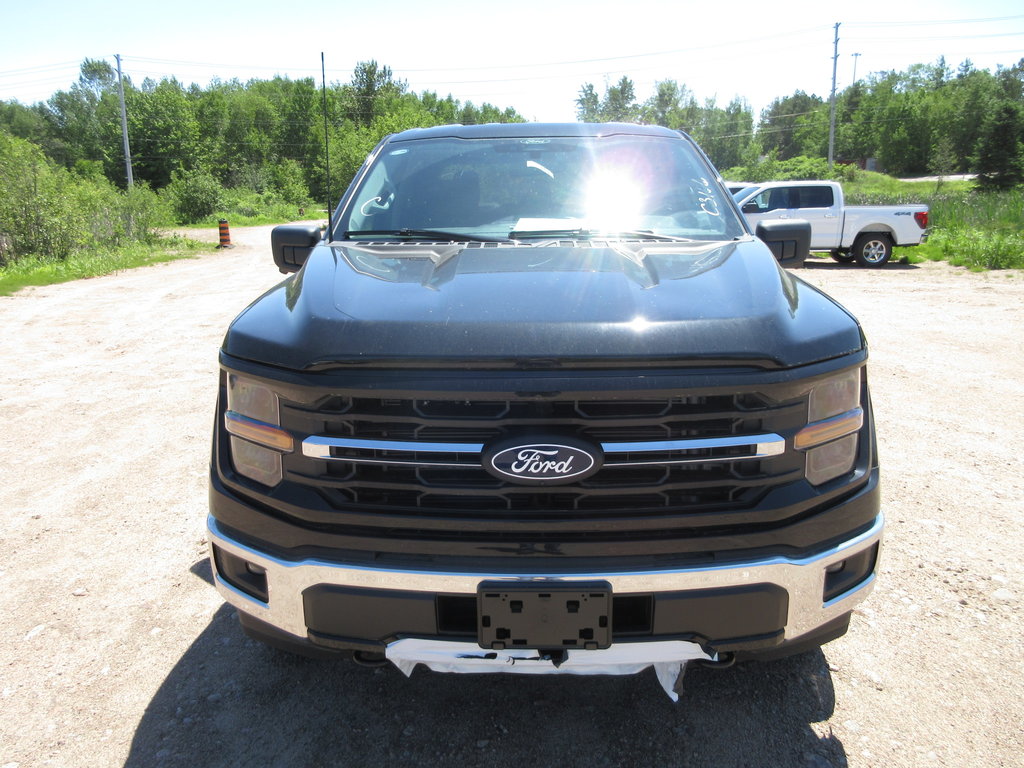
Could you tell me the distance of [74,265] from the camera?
1673 cm

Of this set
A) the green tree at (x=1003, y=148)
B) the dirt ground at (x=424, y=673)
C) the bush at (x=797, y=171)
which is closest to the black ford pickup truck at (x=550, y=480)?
the dirt ground at (x=424, y=673)

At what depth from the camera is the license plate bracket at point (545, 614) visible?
1.78m

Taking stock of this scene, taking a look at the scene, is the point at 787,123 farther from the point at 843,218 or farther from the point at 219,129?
the point at 843,218

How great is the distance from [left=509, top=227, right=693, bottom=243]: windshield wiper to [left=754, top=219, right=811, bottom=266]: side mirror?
0.54m

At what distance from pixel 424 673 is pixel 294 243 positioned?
1842 millimetres

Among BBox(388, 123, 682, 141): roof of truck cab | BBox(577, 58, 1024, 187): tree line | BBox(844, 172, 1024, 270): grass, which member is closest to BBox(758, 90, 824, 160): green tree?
BBox(577, 58, 1024, 187): tree line

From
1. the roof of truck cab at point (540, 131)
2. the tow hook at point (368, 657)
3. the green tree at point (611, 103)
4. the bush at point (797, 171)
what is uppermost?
the green tree at point (611, 103)

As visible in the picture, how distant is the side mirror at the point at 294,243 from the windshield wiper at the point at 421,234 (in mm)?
205

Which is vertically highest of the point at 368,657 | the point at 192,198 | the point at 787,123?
the point at 787,123

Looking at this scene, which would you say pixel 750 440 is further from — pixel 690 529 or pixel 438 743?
pixel 438 743

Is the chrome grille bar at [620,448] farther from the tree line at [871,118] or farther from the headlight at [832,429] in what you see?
the tree line at [871,118]

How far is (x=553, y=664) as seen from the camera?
1865 millimetres

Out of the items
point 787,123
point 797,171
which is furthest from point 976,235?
point 787,123

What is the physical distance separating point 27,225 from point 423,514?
19616mm
